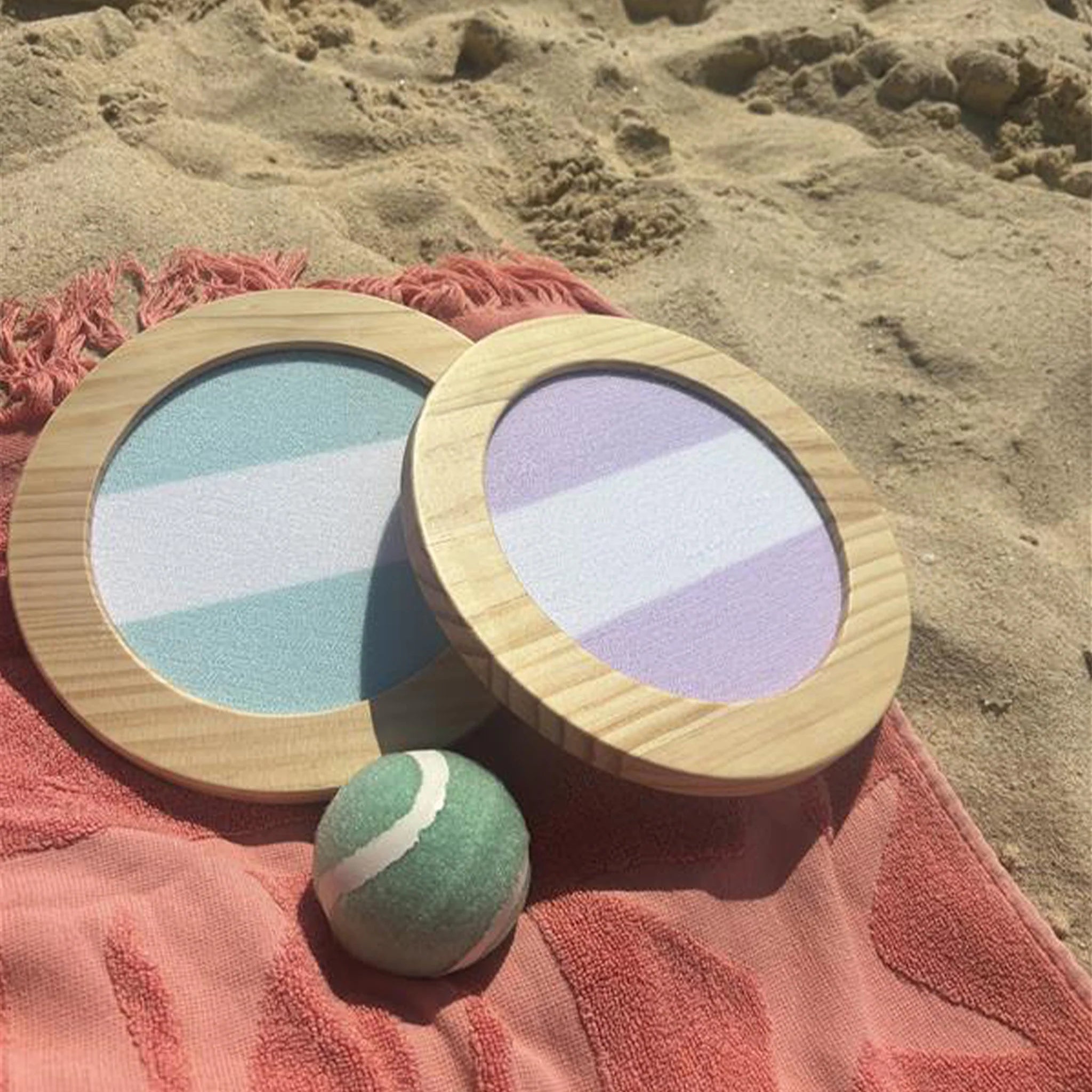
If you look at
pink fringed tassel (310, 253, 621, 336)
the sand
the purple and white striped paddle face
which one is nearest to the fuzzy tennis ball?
the purple and white striped paddle face

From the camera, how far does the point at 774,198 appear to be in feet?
6.87

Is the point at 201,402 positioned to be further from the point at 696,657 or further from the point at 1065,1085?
the point at 1065,1085

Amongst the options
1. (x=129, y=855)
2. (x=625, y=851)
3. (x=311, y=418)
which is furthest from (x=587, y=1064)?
(x=311, y=418)

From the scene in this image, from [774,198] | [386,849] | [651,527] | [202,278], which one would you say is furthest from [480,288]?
[386,849]

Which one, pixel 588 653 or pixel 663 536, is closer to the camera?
pixel 588 653

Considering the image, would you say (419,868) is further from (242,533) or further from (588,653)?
(242,533)

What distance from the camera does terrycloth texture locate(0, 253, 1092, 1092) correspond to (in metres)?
1.02

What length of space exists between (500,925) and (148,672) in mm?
456

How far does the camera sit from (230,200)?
1839 millimetres

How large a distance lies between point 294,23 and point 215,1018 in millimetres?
1815

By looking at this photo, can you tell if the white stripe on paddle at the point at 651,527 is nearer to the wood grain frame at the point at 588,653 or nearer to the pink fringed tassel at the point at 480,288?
the wood grain frame at the point at 588,653

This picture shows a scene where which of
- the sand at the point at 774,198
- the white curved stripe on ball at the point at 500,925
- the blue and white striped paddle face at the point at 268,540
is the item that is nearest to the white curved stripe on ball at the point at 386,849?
the white curved stripe on ball at the point at 500,925

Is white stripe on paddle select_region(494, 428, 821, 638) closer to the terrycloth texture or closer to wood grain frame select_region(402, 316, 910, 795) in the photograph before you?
wood grain frame select_region(402, 316, 910, 795)

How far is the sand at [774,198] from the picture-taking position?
5.09ft
